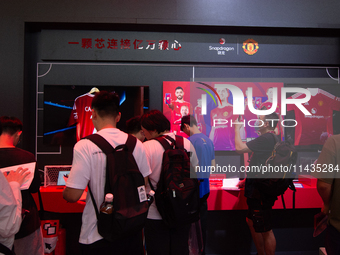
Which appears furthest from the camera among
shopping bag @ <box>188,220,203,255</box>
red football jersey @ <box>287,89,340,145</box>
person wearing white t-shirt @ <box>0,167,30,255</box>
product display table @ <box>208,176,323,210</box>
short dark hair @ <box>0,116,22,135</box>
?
red football jersey @ <box>287,89,340,145</box>

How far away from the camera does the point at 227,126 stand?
11.0 feet

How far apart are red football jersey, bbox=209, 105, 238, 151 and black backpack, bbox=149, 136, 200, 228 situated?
5.04 feet

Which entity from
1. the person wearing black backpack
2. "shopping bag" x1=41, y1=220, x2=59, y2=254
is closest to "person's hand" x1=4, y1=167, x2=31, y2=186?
the person wearing black backpack

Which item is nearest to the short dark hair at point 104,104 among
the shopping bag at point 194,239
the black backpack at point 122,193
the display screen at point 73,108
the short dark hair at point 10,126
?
the black backpack at point 122,193

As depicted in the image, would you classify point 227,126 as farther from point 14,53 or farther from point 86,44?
point 14,53

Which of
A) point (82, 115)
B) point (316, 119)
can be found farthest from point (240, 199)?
point (82, 115)

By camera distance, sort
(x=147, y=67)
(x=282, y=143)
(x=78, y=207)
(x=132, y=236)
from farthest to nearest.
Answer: (x=147, y=67) < (x=78, y=207) < (x=282, y=143) < (x=132, y=236)

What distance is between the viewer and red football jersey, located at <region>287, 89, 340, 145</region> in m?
3.40

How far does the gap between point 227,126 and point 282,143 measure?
3.21 ft

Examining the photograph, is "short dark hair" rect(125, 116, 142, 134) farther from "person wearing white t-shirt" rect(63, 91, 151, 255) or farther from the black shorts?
the black shorts

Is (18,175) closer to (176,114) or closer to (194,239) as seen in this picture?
(194,239)

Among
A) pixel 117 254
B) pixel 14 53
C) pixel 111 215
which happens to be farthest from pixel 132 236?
pixel 14 53

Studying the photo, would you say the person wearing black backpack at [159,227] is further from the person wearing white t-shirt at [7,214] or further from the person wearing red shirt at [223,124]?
the person wearing red shirt at [223,124]

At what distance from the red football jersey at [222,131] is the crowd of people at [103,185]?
2.41ft
